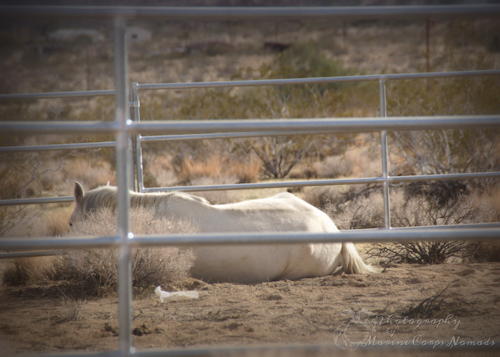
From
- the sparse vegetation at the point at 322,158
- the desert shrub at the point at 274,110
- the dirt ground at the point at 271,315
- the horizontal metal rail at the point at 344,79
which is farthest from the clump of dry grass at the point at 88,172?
the dirt ground at the point at 271,315

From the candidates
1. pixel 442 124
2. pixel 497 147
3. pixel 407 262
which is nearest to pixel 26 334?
pixel 442 124

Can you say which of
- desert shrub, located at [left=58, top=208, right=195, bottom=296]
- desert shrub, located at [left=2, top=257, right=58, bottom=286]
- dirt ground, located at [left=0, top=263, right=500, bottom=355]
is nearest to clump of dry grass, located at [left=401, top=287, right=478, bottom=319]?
dirt ground, located at [left=0, top=263, right=500, bottom=355]

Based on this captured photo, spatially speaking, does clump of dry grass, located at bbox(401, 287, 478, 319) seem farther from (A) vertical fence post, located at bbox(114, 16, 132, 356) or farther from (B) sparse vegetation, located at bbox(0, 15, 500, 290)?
(A) vertical fence post, located at bbox(114, 16, 132, 356)

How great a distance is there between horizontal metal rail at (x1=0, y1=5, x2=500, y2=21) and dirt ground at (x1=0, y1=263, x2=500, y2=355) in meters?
1.32

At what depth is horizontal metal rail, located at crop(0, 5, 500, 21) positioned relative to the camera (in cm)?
127

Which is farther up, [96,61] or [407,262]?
[96,61]

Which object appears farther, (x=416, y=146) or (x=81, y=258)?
(x=416, y=146)

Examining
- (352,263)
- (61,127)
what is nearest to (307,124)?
(61,127)

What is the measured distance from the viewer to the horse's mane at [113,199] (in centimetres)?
341

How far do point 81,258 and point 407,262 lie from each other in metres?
2.93

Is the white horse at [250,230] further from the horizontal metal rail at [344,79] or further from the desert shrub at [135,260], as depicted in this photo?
the horizontal metal rail at [344,79]

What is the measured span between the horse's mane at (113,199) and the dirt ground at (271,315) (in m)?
0.71

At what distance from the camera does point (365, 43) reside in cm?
3494

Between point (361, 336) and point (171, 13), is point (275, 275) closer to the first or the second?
point (361, 336)
